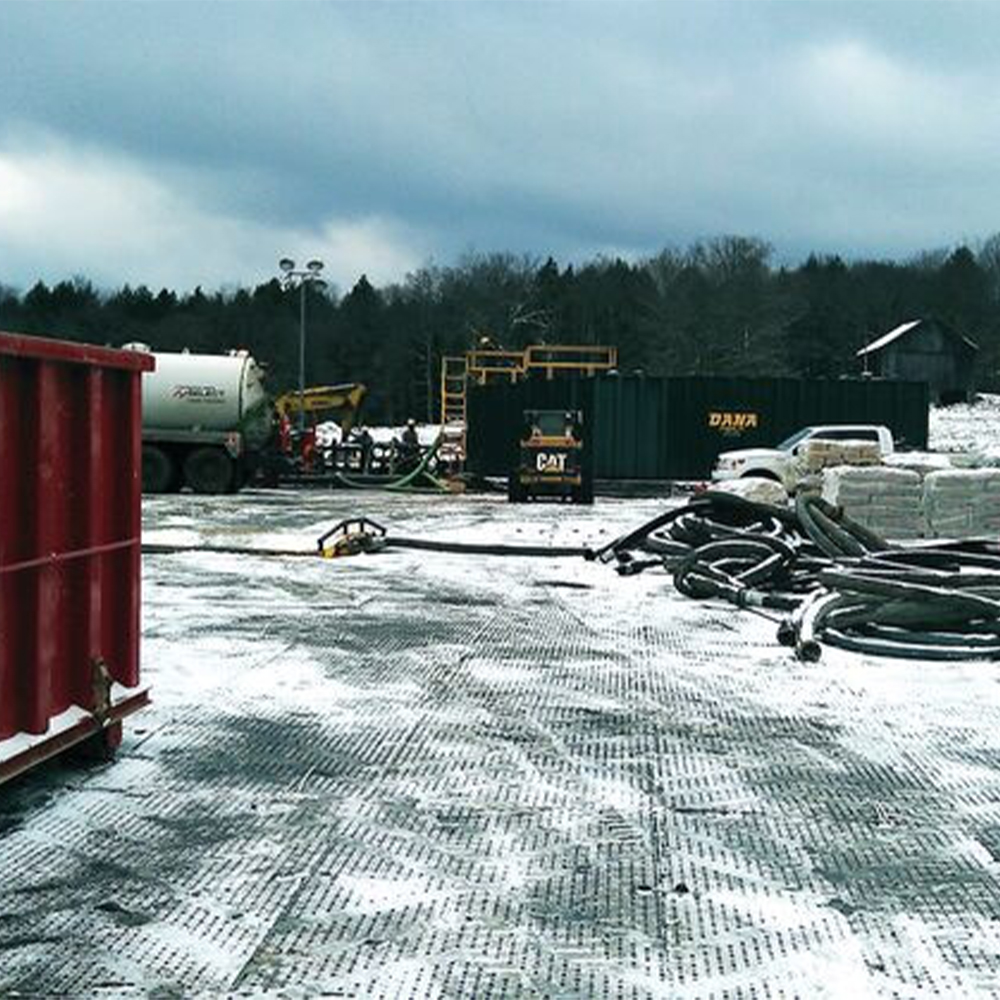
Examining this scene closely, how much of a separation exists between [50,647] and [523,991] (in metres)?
Result: 2.69

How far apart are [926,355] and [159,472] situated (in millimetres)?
81044

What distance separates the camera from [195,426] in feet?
104

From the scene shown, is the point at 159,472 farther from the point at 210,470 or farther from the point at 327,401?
the point at 327,401

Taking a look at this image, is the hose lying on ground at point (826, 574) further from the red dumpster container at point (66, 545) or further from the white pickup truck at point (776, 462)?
the white pickup truck at point (776, 462)

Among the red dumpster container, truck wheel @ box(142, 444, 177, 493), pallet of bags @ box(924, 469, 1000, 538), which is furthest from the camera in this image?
truck wheel @ box(142, 444, 177, 493)

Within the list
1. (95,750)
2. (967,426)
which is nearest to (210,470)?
(95,750)

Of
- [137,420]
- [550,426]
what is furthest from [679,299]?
[137,420]

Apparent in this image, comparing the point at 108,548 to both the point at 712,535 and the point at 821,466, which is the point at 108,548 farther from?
the point at 821,466

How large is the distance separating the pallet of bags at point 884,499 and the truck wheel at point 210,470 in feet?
53.8

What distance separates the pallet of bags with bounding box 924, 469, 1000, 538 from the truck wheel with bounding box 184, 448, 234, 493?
682 inches

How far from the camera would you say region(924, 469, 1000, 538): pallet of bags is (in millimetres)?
19422

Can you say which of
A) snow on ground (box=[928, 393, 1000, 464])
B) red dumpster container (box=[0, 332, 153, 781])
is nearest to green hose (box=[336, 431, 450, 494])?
red dumpster container (box=[0, 332, 153, 781])

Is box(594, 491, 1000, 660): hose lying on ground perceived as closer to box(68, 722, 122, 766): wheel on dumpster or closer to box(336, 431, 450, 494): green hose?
box(68, 722, 122, 766): wheel on dumpster

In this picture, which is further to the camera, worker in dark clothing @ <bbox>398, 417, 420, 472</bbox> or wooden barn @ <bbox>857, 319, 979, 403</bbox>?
wooden barn @ <bbox>857, 319, 979, 403</bbox>
